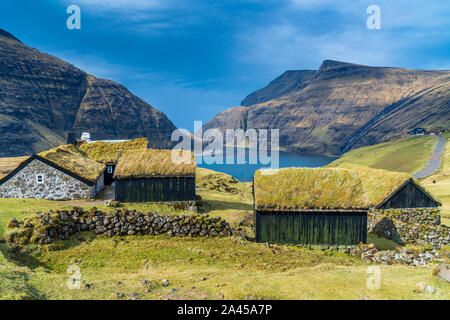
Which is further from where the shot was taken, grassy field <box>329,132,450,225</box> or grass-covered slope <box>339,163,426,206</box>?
grassy field <box>329,132,450,225</box>

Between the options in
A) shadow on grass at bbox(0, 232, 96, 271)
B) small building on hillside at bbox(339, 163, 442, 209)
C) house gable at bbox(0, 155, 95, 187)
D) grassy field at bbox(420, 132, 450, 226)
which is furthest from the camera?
grassy field at bbox(420, 132, 450, 226)

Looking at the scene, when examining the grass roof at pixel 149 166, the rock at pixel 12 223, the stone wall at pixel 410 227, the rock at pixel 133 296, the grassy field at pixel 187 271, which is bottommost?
the stone wall at pixel 410 227

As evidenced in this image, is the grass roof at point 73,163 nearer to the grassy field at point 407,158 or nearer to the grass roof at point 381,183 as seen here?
the grass roof at point 381,183

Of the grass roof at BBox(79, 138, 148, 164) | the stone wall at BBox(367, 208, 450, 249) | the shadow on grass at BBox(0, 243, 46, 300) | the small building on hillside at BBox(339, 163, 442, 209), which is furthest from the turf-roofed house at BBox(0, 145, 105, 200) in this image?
the small building on hillside at BBox(339, 163, 442, 209)

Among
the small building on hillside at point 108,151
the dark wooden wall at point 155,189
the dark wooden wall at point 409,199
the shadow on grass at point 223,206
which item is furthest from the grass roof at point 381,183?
the small building on hillside at point 108,151

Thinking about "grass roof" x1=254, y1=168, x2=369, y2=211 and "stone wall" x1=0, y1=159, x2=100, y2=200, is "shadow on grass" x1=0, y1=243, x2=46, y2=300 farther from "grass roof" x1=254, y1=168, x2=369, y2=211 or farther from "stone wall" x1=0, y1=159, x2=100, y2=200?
"stone wall" x1=0, y1=159, x2=100, y2=200

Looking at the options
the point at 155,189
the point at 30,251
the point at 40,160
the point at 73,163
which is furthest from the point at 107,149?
the point at 30,251

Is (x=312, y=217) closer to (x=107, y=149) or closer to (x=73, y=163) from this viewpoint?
(x=73, y=163)

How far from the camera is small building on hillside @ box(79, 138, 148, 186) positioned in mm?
41625

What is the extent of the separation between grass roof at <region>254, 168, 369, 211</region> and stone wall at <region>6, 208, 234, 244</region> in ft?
13.1

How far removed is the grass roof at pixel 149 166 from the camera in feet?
95.4

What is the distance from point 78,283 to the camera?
1120 cm

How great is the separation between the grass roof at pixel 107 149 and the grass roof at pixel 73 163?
5457 mm
